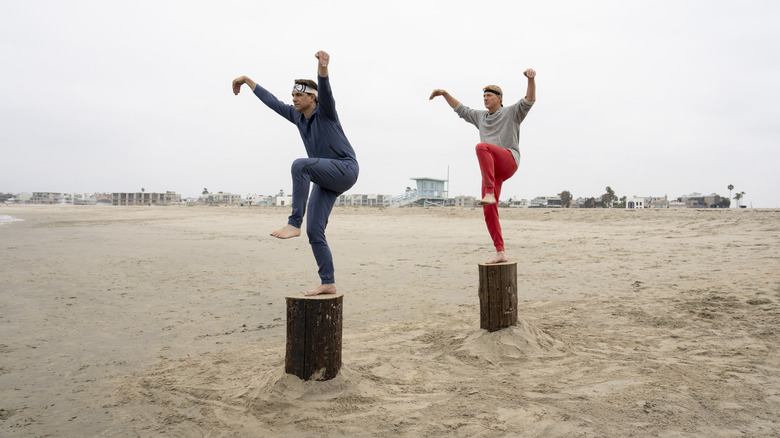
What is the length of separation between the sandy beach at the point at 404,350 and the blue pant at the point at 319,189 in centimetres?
109

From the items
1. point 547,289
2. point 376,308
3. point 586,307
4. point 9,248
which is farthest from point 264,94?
point 9,248

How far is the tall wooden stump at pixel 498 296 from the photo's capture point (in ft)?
15.9

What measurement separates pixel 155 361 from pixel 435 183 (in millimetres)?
45313

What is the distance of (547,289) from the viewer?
25.6 feet

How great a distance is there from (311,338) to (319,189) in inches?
50.0

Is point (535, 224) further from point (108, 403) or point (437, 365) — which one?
point (108, 403)

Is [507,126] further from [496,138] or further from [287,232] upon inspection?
[287,232]

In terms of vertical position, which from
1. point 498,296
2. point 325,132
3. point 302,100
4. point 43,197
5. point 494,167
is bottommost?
point 498,296

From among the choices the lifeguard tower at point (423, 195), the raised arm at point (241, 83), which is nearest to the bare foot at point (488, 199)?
the raised arm at point (241, 83)

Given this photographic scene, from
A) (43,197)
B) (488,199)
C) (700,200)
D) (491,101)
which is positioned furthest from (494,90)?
(43,197)

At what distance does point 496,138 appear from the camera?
5148mm

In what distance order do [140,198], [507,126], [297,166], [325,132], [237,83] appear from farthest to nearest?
1. [140,198]
2. [507,126]
3. [237,83]
4. [325,132]
5. [297,166]

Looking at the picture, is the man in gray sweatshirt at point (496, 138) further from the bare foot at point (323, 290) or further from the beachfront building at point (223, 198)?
the beachfront building at point (223, 198)

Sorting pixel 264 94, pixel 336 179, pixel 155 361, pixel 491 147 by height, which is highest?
pixel 264 94
